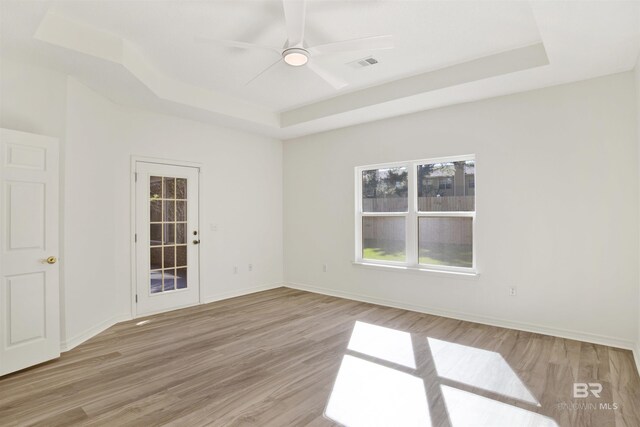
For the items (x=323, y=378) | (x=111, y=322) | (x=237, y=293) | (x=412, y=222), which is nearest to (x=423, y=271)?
(x=412, y=222)

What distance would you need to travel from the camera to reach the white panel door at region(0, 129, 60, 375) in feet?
9.46

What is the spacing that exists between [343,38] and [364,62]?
576 millimetres

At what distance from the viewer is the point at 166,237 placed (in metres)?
4.87

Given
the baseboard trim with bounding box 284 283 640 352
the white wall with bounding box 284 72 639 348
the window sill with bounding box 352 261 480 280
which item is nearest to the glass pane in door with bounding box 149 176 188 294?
the baseboard trim with bounding box 284 283 640 352

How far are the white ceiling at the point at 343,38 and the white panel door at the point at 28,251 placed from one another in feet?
3.05

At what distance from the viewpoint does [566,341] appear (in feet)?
11.6

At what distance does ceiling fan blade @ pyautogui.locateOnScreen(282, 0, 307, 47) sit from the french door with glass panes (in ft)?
9.70

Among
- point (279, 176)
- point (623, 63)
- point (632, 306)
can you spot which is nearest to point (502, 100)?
point (623, 63)

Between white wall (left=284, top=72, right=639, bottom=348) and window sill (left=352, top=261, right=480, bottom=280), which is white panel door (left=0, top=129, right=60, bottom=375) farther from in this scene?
white wall (left=284, top=72, right=639, bottom=348)

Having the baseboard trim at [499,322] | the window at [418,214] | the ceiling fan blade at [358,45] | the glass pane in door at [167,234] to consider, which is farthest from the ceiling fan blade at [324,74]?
the baseboard trim at [499,322]

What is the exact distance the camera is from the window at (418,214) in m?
4.46

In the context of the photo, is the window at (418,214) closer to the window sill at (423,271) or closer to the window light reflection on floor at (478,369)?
the window sill at (423,271)

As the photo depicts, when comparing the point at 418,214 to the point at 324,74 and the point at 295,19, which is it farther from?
the point at 295,19

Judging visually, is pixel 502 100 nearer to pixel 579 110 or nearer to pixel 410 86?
pixel 579 110
